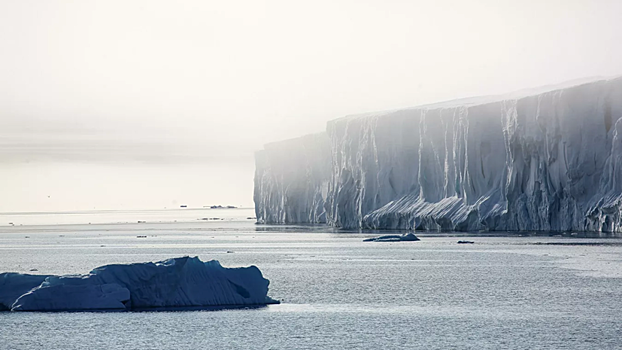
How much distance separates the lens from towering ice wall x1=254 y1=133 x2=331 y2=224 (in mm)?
88469

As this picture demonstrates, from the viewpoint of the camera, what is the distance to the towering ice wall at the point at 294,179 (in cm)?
8847

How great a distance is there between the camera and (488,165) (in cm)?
5959

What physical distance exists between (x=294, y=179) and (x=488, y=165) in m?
35.9

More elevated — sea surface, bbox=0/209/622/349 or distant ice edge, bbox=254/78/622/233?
distant ice edge, bbox=254/78/622/233

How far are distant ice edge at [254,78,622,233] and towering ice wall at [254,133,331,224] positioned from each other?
3.48 meters

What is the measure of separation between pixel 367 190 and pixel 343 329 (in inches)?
2073

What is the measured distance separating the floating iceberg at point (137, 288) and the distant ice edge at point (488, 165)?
104 feet

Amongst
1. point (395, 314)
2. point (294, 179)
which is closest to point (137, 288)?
point (395, 314)

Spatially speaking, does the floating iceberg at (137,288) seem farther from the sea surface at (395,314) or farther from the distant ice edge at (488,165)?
the distant ice edge at (488,165)

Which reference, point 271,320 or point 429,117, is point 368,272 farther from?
point 429,117

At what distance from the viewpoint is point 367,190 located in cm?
7138

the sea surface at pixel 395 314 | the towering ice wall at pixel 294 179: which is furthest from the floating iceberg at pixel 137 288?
the towering ice wall at pixel 294 179

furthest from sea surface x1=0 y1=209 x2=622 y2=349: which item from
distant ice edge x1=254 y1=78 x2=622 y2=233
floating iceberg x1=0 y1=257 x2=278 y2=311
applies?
distant ice edge x1=254 y1=78 x2=622 y2=233

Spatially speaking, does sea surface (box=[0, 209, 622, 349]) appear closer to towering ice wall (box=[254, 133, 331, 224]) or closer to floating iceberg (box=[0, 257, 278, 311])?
floating iceberg (box=[0, 257, 278, 311])
